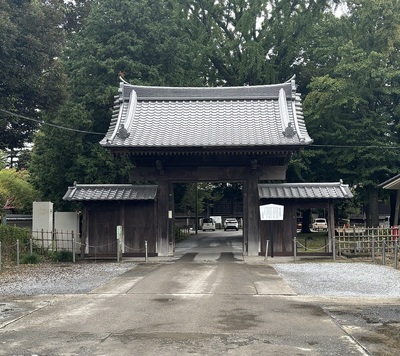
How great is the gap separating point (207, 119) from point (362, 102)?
11235mm

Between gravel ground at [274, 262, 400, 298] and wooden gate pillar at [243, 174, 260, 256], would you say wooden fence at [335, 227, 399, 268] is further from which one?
wooden gate pillar at [243, 174, 260, 256]

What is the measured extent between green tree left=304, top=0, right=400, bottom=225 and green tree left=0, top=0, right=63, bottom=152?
15494 mm

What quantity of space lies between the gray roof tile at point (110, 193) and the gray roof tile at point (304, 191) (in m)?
4.69

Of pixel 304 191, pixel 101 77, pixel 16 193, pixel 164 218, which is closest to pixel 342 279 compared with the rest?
pixel 304 191

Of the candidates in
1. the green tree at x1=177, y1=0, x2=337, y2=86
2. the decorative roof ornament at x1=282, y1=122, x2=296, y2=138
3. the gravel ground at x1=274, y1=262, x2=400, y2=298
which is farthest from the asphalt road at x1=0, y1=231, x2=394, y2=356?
the green tree at x1=177, y1=0, x2=337, y2=86

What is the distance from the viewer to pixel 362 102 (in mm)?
28703

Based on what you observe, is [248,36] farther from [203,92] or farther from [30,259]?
[30,259]

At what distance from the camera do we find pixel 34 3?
1991 cm

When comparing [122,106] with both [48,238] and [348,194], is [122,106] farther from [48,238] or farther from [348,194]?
[348,194]

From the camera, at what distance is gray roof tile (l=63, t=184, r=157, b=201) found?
20.0 metres

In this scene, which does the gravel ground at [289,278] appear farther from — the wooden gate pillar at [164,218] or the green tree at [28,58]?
the green tree at [28,58]

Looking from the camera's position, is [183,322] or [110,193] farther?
[110,193]

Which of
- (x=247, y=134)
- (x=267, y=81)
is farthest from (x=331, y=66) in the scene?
(x=247, y=134)

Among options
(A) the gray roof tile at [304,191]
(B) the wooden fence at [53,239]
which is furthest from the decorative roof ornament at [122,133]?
(A) the gray roof tile at [304,191]
